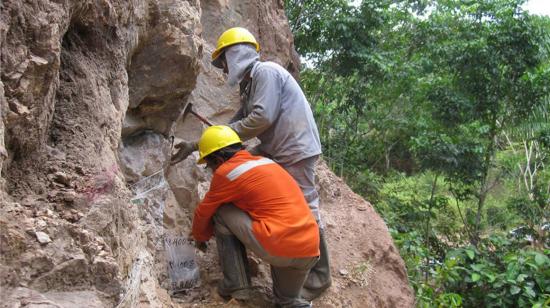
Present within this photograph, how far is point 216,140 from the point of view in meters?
3.76

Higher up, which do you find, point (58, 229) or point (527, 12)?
point (527, 12)

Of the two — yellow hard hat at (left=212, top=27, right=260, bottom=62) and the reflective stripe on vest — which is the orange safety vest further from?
yellow hard hat at (left=212, top=27, right=260, bottom=62)

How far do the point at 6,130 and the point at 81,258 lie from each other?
582 millimetres

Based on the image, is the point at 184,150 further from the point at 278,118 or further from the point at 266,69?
the point at 266,69

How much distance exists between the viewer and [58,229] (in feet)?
7.36

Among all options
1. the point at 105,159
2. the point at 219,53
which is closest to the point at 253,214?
the point at 105,159

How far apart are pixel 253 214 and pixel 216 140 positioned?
536 mm

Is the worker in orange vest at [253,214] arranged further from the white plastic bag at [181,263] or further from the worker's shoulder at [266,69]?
the worker's shoulder at [266,69]

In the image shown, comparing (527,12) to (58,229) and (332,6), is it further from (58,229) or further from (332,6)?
(58,229)

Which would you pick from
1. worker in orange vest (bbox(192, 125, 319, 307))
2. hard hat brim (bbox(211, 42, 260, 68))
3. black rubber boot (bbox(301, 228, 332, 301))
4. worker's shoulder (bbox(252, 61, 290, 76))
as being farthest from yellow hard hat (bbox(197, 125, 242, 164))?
black rubber boot (bbox(301, 228, 332, 301))

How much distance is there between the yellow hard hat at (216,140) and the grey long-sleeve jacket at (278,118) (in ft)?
0.62

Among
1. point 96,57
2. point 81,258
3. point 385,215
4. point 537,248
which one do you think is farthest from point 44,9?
point 537,248

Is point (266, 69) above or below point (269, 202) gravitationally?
above

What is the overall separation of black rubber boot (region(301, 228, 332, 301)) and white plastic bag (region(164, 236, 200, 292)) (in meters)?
0.82
